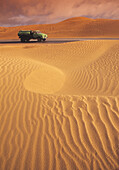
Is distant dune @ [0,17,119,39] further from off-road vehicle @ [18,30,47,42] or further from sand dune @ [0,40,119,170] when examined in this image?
sand dune @ [0,40,119,170]

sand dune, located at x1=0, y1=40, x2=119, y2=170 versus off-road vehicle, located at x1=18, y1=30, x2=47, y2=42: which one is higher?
off-road vehicle, located at x1=18, y1=30, x2=47, y2=42

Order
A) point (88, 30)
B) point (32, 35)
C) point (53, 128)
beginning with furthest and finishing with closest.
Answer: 1. point (88, 30)
2. point (32, 35)
3. point (53, 128)

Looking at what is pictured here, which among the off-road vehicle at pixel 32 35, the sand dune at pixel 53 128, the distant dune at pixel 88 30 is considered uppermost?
the distant dune at pixel 88 30

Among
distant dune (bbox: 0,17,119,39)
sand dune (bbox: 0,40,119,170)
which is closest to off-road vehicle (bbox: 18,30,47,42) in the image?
distant dune (bbox: 0,17,119,39)

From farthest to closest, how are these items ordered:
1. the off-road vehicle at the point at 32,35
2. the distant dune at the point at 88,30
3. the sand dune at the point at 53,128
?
the distant dune at the point at 88,30, the off-road vehicle at the point at 32,35, the sand dune at the point at 53,128

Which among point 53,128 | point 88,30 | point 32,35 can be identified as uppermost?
point 88,30

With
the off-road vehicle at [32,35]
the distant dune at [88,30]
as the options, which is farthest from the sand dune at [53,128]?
the distant dune at [88,30]

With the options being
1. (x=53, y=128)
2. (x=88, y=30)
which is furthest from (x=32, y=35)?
(x=88, y=30)

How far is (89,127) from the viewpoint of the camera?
8.22 ft

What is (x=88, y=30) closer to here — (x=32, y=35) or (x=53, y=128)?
(x=32, y=35)

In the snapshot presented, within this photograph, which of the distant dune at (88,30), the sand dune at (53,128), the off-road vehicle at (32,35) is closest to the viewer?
the sand dune at (53,128)

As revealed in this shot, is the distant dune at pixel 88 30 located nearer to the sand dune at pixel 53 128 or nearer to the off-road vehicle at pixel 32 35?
the off-road vehicle at pixel 32 35

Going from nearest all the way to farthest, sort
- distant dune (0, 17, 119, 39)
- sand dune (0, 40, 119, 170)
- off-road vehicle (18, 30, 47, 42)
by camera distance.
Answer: sand dune (0, 40, 119, 170), off-road vehicle (18, 30, 47, 42), distant dune (0, 17, 119, 39)

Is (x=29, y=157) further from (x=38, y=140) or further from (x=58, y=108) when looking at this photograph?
(x=58, y=108)
